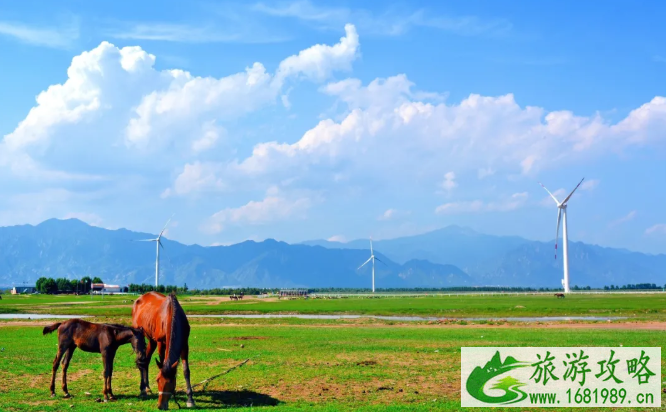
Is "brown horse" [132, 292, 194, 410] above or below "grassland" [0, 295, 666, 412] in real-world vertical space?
above

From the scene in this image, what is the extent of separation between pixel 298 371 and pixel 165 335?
7.21 m

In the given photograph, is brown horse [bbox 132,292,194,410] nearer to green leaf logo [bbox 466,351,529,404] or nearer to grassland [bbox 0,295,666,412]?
grassland [bbox 0,295,666,412]

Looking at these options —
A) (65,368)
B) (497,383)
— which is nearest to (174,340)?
(65,368)

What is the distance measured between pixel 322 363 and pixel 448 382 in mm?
6746

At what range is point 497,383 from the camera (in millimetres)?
20422

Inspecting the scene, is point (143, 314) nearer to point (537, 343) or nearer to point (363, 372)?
point (363, 372)

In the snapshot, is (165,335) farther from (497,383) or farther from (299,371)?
(497,383)

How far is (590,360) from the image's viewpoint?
25547mm

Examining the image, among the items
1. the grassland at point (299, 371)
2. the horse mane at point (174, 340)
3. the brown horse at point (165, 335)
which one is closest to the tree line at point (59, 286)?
the grassland at point (299, 371)

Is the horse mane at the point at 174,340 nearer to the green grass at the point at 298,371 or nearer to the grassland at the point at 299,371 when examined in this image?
the green grass at the point at 298,371

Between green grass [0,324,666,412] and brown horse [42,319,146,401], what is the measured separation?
1.01 m

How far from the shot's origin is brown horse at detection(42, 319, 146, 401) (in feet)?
60.9

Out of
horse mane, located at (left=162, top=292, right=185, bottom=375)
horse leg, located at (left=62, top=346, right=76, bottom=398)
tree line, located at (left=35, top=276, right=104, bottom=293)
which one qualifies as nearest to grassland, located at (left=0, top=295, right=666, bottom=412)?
horse leg, located at (left=62, top=346, right=76, bottom=398)

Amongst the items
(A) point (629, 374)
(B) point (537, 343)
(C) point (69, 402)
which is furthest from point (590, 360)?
(C) point (69, 402)
